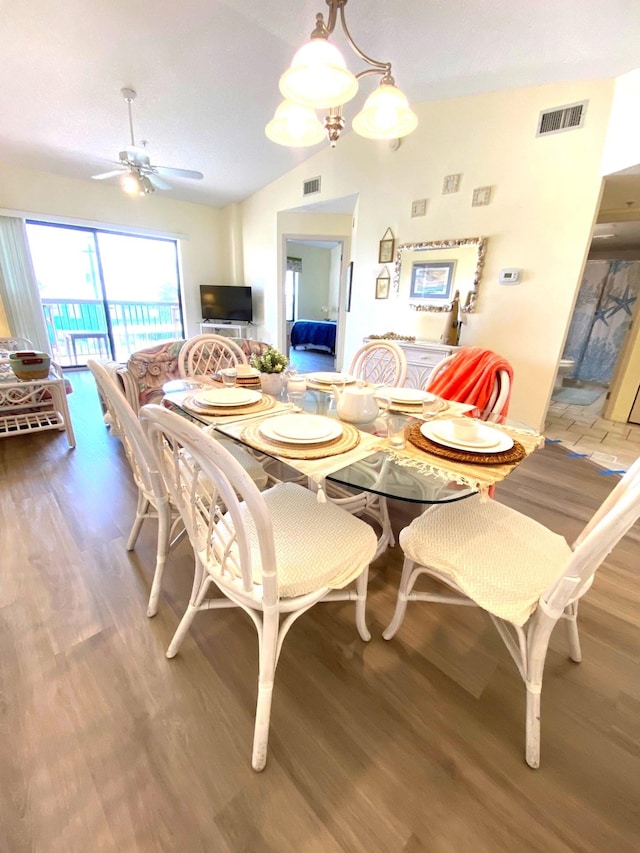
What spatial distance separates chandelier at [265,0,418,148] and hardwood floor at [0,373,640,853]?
1.99 m

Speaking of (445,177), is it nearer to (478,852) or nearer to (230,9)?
(230,9)

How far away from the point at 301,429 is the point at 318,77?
1.29 m

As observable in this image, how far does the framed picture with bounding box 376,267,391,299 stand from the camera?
400 cm

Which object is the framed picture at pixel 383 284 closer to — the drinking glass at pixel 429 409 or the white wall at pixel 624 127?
the white wall at pixel 624 127

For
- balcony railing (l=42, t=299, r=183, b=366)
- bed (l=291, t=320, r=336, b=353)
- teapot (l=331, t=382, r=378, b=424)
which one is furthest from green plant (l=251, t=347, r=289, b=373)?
bed (l=291, t=320, r=336, b=353)

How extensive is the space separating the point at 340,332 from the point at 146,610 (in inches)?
177

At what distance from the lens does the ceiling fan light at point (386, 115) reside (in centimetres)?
146

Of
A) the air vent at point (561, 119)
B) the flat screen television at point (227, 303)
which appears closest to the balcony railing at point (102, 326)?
the flat screen television at point (227, 303)

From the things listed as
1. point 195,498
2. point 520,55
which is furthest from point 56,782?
point 520,55

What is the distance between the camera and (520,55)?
246 cm

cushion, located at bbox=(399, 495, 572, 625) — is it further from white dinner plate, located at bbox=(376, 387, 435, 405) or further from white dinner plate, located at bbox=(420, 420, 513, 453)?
white dinner plate, located at bbox=(376, 387, 435, 405)

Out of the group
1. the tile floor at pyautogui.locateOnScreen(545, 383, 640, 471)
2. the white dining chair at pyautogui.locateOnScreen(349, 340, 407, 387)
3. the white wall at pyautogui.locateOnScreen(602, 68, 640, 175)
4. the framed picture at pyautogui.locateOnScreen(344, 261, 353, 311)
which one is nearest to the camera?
the white dining chair at pyautogui.locateOnScreen(349, 340, 407, 387)

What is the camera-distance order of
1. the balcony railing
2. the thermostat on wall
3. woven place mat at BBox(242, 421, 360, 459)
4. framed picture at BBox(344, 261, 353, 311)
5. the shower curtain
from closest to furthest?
woven place mat at BBox(242, 421, 360, 459)
the thermostat on wall
framed picture at BBox(344, 261, 353, 311)
the shower curtain
the balcony railing

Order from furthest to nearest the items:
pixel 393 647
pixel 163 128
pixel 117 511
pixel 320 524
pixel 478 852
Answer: pixel 163 128 < pixel 117 511 < pixel 393 647 < pixel 320 524 < pixel 478 852
